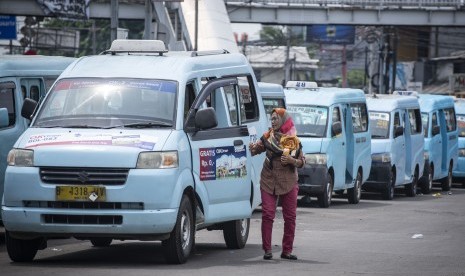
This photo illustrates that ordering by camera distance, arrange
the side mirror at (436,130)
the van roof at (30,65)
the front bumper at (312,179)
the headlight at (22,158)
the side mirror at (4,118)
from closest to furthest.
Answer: the headlight at (22,158), the side mirror at (4,118), the van roof at (30,65), the front bumper at (312,179), the side mirror at (436,130)

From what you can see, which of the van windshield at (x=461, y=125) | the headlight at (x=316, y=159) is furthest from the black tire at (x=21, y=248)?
the van windshield at (x=461, y=125)

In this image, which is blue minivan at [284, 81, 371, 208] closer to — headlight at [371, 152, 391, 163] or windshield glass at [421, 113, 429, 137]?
headlight at [371, 152, 391, 163]

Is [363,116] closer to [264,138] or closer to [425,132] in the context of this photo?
[425,132]

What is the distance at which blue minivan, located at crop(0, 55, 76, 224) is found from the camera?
54.1 feet

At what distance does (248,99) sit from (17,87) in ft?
9.82

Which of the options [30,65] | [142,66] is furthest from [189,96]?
[30,65]

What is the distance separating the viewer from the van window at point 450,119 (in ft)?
118

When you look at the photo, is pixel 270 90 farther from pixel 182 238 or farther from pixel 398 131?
pixel 182 238

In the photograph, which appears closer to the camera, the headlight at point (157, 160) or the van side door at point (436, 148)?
the headlight at point (157, 160)

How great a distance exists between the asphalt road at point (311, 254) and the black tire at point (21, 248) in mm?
122

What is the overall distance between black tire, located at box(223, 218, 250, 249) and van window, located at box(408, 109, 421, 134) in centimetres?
1671

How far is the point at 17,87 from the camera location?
55.9 feet

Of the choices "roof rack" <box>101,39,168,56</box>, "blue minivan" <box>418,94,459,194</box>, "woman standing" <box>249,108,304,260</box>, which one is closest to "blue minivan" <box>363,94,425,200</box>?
"blue minivan" <box>418,94,459,194</box>

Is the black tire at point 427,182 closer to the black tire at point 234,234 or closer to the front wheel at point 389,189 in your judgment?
the front wheel at point 389,189
